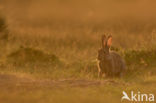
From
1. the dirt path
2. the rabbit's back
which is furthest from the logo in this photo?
the rabbit's back

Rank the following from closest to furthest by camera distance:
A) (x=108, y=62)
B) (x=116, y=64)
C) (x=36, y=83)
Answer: (x=36, y=83) → (x=108, y=62) → (x=116, y=64)

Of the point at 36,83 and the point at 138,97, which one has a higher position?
the point at 36,83

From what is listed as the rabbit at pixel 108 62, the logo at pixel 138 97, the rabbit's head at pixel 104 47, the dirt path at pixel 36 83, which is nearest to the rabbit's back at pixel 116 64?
the rabbit at pixel 108 62

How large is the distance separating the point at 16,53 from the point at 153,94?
10.1 m

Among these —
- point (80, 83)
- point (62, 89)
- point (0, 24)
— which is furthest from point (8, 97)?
point (0, 24)

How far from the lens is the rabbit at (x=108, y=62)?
1263 centimetres

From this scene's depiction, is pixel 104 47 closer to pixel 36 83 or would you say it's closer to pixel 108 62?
pixel 108 62

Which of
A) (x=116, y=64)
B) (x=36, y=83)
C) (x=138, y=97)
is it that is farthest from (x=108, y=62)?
(x=138, y=97)

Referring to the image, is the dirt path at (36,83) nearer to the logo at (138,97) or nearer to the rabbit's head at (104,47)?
the logo at (138,97)

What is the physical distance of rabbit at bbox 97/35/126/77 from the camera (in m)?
12.6

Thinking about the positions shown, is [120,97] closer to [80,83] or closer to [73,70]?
[80,83]

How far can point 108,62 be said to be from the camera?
13.1 m

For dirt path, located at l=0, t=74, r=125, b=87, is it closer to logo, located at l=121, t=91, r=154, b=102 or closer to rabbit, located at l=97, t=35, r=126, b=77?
logo, located at l=121, t=91, r=154, b=102

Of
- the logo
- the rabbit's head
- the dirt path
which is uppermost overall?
the rabbit's head
